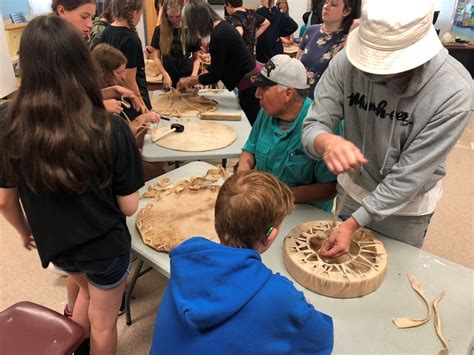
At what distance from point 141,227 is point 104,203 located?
26 centimetres

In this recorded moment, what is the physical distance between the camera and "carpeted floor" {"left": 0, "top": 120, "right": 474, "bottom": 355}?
6.58 feet

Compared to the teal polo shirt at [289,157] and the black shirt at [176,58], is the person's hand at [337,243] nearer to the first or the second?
the teal polo shirt at [289,157]

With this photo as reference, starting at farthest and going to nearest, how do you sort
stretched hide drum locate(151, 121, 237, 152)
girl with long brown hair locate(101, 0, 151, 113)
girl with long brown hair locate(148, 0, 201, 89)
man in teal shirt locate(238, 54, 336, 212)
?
girl with long brown hair locate(148, 0, 201, 89)
girl with long brown hair locate(101, 0, 151, 113)
stretched hide drum locate(151, 121, 237, 152)
man in teal shirt locate(238, 54, 336, 212)

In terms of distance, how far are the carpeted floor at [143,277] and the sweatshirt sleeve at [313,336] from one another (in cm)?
128

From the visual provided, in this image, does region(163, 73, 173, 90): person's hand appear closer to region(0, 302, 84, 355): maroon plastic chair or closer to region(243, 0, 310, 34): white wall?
region(0, 302, 84, 355): maroon plastic chair

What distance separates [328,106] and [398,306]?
27.6 inches

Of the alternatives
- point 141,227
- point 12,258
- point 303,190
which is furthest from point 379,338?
point 12,258

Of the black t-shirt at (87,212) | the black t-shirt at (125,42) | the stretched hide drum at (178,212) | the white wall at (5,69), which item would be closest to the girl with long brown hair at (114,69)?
the black t-shirt at (125,42)

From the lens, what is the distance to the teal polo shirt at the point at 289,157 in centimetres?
162

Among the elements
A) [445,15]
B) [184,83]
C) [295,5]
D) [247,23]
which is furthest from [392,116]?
[295,5]

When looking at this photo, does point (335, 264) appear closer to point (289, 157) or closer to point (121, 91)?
point (289, 157)

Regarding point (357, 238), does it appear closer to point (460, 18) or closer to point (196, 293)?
point (196, 293)

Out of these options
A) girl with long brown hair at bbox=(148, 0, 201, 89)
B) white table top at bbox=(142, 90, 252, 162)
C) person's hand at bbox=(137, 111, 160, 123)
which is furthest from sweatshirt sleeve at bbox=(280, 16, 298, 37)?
person's hand at bbox=(137, 111, 160, 123)

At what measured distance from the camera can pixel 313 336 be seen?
2.83 ft
